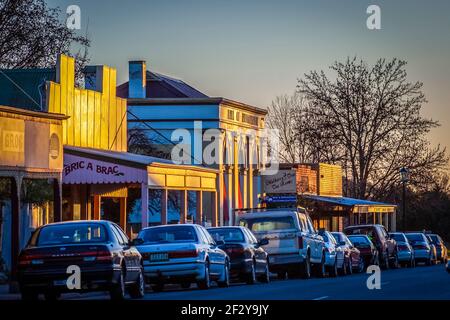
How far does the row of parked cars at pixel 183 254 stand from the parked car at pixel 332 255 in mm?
32

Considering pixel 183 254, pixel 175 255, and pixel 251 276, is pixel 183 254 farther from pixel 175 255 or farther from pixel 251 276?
pixel 251 276

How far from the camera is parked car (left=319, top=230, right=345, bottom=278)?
42875 millimetres

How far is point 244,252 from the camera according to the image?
3603cm

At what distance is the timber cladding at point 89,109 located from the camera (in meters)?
43.4

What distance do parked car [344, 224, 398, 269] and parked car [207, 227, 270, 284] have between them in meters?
15.3

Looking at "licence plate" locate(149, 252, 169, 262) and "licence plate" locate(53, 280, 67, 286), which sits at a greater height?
"licence plate" locate(149, 252, 169, 262)

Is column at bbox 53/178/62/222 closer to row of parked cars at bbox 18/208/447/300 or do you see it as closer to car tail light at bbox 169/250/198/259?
row of parked cars at bbox 18/208/447/300

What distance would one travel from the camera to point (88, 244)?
2595 cm

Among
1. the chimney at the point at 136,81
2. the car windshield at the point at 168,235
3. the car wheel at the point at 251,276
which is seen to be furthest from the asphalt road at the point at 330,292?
the chimney at the point at 136,81

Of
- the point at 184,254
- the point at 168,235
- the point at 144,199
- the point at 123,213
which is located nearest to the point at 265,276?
the point at 144,199

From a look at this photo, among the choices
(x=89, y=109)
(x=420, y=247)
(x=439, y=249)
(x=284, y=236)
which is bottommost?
(x=439, y=249)

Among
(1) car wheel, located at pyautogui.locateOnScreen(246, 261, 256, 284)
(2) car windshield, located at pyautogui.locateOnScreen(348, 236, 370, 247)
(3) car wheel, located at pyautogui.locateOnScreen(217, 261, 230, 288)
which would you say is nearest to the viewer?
(3) car wheel, located at pyautogui.locateOnScreen(217, 261, 230, 288)

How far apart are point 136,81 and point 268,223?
112 ft

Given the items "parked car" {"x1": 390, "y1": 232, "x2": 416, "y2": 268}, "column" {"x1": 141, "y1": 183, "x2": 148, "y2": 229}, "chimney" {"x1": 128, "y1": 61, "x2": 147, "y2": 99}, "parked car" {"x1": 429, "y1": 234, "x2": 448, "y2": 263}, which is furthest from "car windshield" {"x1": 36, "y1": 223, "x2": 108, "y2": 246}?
"chimney" {"x1": 128, "y1": 61, "x2": 147, "y2": 99}
